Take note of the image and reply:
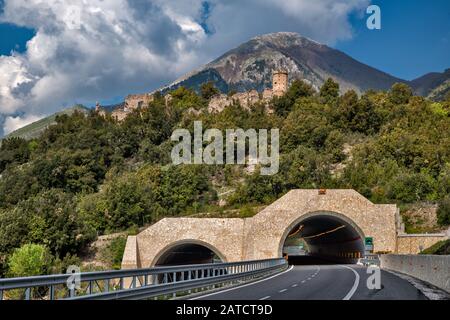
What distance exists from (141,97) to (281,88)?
35.9 metres

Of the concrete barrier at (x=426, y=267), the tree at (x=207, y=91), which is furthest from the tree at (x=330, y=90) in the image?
the concrete barrier at (x=426, y=267)

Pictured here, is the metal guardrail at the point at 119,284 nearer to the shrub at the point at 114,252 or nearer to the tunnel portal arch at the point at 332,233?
Answer: the tunnel portal arch at the point at 332,233

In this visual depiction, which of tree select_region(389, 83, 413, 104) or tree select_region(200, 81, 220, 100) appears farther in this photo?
tree select_region(200, 81, 220, 100)

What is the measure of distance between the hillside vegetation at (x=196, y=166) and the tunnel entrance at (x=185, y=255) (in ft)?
18.6

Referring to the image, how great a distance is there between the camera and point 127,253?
58500 mm

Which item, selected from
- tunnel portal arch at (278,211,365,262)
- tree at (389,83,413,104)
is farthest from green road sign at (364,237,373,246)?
tree at (389,83,413,104)

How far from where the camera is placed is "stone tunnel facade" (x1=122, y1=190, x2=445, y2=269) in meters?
58.0

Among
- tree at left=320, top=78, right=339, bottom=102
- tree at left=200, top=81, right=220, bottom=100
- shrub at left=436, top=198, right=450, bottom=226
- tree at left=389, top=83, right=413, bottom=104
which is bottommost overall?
shrub at left=436, top=198, right=450, bottom=226

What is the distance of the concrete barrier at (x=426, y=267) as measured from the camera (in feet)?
70.7

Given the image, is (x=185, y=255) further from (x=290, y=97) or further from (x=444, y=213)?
(x=290, y=97)

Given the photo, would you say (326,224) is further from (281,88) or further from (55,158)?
(281,88)

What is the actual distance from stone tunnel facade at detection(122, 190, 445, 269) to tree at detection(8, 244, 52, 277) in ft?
25.7

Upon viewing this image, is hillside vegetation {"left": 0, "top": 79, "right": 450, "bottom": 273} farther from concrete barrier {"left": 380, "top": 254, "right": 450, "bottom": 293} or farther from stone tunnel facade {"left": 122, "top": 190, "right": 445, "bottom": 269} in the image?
concrete barrier {"left": 380, "top": 254, "right": 450, "bottom": 293}
